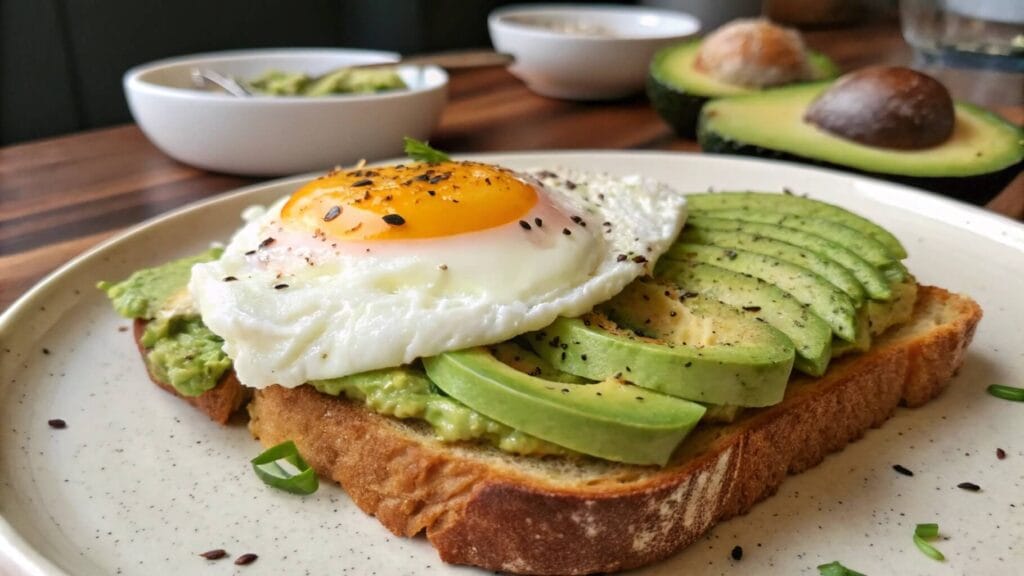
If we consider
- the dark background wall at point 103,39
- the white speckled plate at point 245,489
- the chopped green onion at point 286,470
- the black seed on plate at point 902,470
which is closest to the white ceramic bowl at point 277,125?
the white speckled plate at point 245,489

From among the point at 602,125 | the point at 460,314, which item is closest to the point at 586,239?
the point at 460,314

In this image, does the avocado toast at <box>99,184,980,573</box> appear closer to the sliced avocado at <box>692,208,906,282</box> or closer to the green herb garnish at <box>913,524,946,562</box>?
the sliced avocado at <box>692,208,906,282</box>

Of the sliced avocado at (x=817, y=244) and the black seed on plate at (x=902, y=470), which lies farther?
the sliced avocado at (x=817, y=244)

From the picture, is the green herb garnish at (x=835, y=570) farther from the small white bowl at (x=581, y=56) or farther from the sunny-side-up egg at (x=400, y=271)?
the small white bowl at (x=581, y=56)

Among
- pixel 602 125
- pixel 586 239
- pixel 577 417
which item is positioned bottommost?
pixel 602 125

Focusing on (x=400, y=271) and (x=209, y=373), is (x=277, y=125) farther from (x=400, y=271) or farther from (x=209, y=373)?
(x=400, y=271)

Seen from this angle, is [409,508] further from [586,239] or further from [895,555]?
[895,555]
